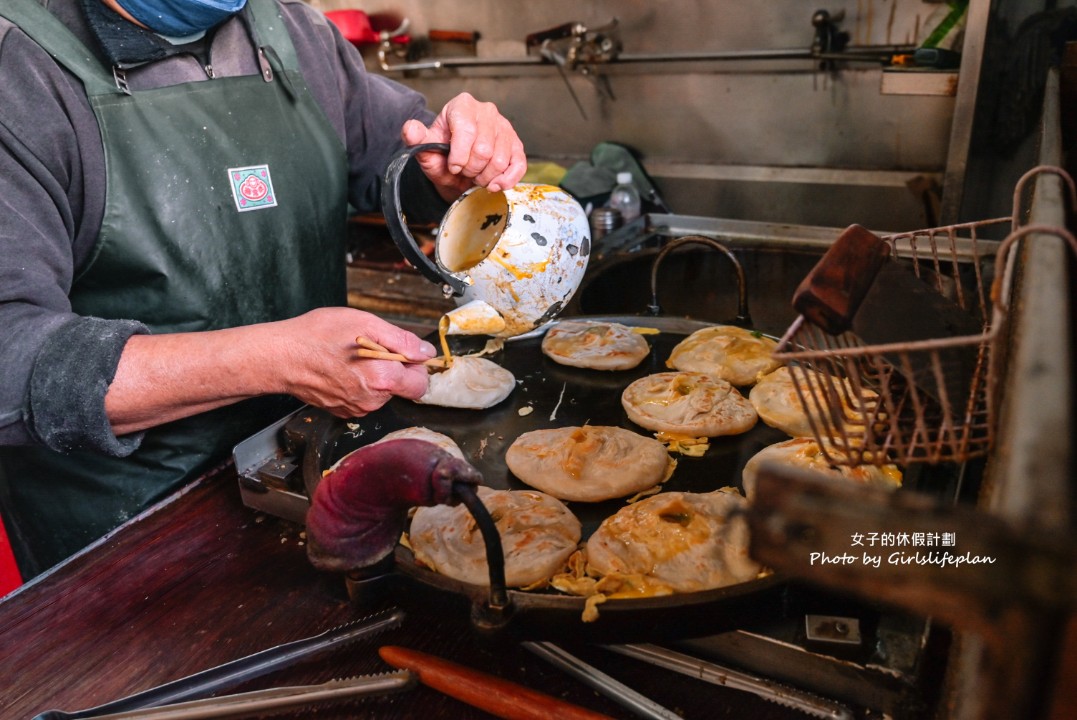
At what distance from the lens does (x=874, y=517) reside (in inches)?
21.3

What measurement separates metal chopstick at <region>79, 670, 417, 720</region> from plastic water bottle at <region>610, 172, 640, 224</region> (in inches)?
114

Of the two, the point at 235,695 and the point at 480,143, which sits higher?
the point at 480,143

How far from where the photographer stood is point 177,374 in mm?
1721

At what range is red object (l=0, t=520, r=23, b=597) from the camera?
232cm

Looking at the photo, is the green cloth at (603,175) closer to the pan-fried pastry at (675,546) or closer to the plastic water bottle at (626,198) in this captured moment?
the plastic water bottle at (626,198)

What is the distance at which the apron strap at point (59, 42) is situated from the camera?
178 cm

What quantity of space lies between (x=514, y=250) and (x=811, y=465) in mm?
948

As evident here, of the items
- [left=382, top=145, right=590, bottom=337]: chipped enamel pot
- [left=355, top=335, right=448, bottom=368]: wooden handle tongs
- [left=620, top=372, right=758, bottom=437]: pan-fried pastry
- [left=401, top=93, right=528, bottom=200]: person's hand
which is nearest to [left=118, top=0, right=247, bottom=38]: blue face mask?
[left=401, top=93, right=528, bottom=200]: person's hand

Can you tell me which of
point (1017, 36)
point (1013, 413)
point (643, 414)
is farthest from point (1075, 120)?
point (1013, 413)

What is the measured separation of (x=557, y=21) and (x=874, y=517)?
170 inches

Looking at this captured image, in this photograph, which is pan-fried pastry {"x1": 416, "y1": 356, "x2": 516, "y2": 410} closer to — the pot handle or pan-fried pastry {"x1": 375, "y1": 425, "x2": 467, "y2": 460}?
pan-fried pastry {"x1": 375, "y1": 425, "x2": 467, "y2": 460}

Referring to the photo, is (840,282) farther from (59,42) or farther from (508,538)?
(59,42)

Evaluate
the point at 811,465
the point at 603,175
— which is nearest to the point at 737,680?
the point at 811,465

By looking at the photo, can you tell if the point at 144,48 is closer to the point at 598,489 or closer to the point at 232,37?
the point at 232,37
